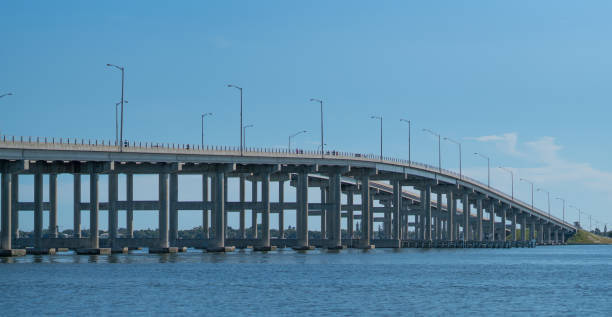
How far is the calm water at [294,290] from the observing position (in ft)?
172

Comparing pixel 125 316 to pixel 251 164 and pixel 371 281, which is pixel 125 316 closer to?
pixel 371 281

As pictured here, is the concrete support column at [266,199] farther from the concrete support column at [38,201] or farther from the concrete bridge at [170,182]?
the concrete support column at [38,201]

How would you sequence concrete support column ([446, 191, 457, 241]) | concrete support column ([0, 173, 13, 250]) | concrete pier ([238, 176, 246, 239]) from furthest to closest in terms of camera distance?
concrete support column ([446, 191, 457, 241]) → concrete pier ([238, 176, 246, 239]) → concrete support column ([0, 173, 13, 250])

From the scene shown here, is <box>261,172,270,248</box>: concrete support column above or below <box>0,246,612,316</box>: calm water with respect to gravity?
above

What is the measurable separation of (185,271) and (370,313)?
35300mm

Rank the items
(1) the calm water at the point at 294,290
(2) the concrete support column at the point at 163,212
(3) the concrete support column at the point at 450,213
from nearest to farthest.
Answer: (1) the calm water at the point at 294,290 < (2) the concrete support column at the point at 163,212 < (3) the concrete support column at the point at 450,213

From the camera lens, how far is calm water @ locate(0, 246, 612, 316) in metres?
52.5

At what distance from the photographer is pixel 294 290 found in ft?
211

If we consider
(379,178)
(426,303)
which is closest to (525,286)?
(426,303)

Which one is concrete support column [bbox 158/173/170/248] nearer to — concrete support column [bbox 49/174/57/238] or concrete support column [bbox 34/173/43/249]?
concrete support column [bbox 34/173/43/249]

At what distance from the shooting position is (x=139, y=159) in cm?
11825

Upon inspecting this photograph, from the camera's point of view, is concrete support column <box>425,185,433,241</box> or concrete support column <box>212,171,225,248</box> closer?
concrete support column <box>212,171,225,248</box>

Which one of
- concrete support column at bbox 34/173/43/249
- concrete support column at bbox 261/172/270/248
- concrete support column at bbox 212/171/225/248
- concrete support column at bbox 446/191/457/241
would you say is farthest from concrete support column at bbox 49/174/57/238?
concrete support column at bbox 446/191/457/241

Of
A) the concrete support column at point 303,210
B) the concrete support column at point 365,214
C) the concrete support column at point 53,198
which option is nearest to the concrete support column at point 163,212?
the concrete support column at point 53,198
